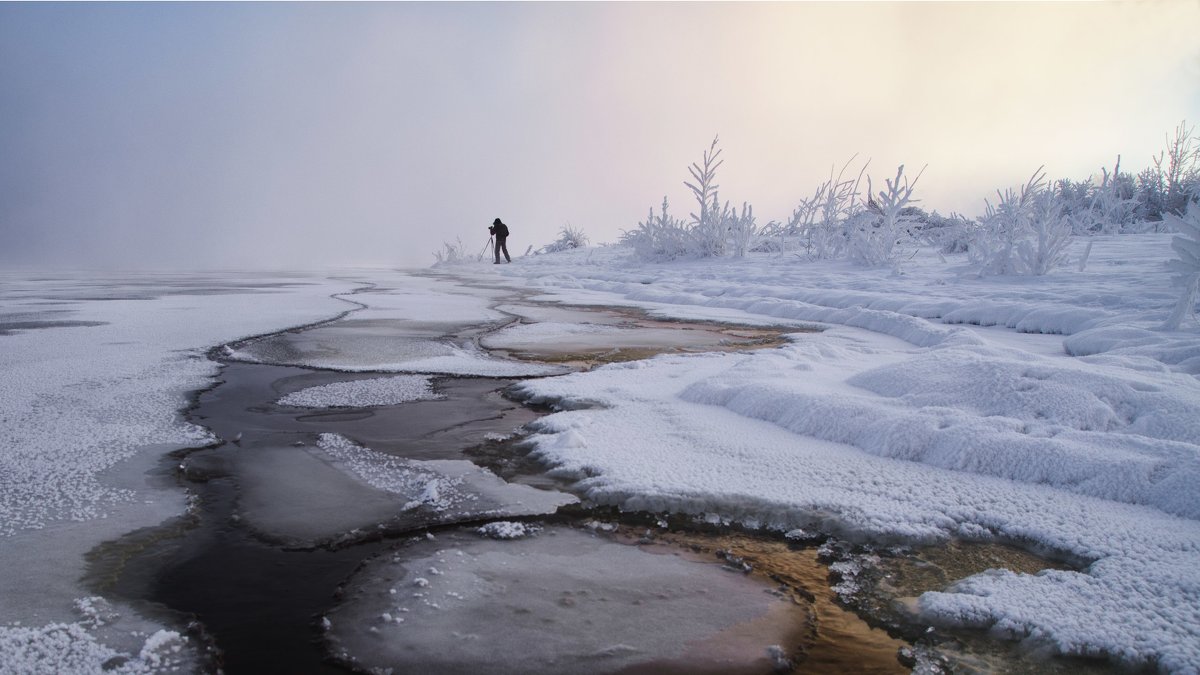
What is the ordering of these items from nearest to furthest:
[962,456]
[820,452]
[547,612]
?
[547,612] → [962,456] → [820,452]

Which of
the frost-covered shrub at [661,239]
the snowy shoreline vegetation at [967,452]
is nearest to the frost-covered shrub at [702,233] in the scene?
the frost-covered shrub at [661,239]

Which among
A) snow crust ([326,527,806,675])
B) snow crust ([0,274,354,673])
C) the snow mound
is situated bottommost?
snow crust ([326,527,806,675])

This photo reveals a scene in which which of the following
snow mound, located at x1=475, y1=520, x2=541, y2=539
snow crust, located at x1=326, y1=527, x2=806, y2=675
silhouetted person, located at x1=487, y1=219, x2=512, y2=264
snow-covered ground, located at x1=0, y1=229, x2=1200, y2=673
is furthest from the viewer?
silhouetted person, located at x1=487, y1=219, x2=512, y2=264

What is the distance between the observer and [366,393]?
3.39 metres

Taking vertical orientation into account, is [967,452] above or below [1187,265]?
below

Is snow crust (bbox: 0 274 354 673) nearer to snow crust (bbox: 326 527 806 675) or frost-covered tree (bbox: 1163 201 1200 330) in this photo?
snow crust (bbox: 326 527 806 675)

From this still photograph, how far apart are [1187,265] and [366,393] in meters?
5.14

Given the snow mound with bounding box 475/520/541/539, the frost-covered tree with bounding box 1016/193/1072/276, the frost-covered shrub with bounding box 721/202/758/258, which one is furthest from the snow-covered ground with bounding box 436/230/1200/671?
the frost-covered shrub with bounding box 721/202/758/258

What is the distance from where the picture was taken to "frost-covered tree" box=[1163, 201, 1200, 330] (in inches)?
169

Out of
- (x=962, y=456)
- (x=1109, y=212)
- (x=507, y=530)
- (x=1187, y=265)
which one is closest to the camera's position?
(x=507, y=530)

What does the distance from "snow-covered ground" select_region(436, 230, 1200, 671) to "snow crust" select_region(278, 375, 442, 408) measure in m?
0.61

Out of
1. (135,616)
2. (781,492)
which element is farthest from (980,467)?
(135,616)

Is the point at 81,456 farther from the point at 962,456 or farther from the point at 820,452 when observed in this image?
the point at 962,456

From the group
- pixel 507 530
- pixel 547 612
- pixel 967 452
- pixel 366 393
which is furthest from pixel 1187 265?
pixel 366 393
